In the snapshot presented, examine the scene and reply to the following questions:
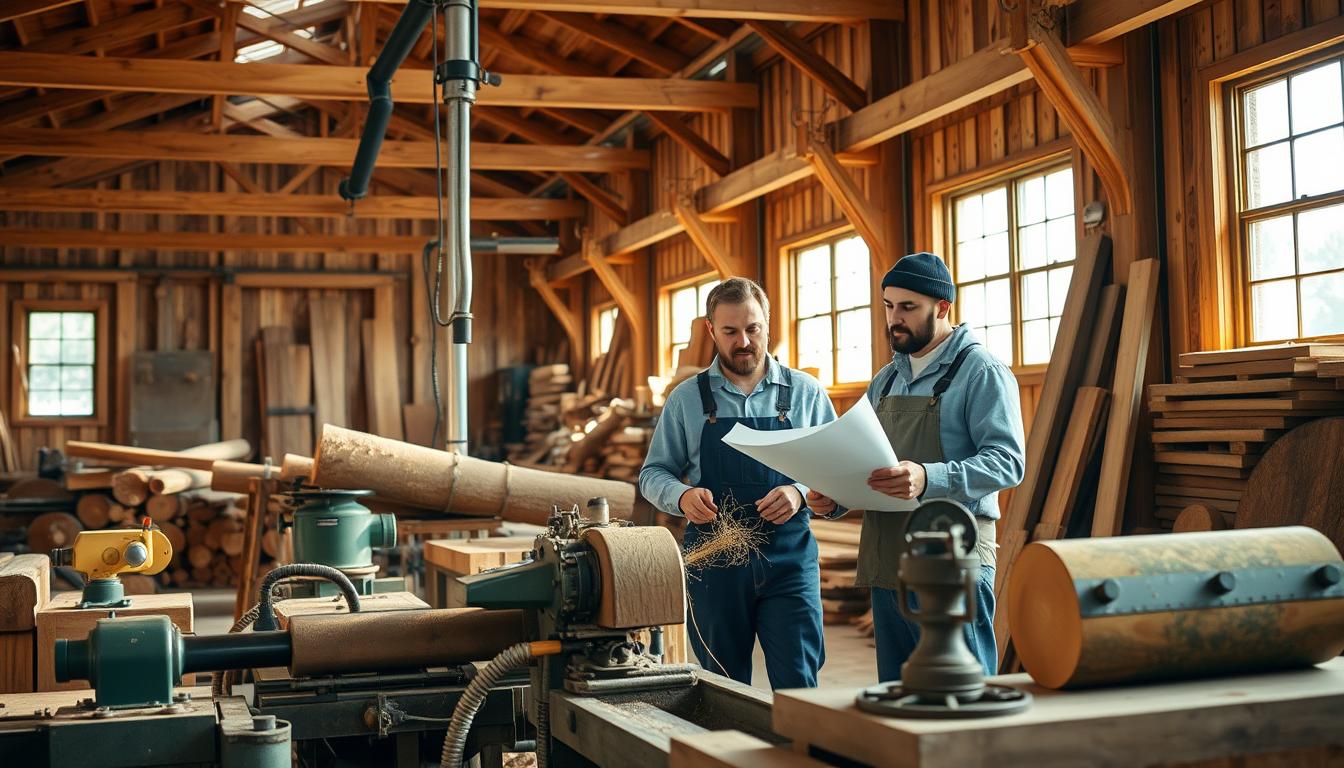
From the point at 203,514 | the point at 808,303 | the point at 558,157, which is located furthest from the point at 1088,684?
the point at 558,157

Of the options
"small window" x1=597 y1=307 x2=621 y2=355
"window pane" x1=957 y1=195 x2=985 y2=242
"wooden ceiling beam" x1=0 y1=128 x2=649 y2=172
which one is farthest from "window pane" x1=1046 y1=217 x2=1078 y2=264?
"small window" x1=597 y1=307 x2=621 y2=355

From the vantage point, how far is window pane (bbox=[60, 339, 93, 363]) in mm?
15992

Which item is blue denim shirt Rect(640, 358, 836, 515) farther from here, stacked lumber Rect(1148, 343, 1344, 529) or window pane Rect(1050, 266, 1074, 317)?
window pane Rect(1050, 266, 1074, 317)

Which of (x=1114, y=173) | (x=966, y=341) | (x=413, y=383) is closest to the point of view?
(x=966, y=341)

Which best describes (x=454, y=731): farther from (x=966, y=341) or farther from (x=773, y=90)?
(x=773, y=90)

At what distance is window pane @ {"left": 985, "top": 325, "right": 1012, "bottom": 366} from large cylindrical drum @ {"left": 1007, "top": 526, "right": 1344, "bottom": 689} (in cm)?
613

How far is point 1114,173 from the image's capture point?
6.32m

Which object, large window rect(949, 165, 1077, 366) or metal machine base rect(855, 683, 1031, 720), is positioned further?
large window rect(949, 165, 1077, 366)

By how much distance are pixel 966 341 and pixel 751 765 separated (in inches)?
78.2

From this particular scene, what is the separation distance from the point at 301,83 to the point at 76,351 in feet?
27.1

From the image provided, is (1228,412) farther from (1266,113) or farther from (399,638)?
(399,638)

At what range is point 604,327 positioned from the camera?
16.2 m

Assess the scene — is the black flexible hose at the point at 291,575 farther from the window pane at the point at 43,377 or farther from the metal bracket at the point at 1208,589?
the window pane at the point at 43,377

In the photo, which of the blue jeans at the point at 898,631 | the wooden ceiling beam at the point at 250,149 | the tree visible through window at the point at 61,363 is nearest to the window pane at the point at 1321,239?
the blue jeans at the point at 898,631
